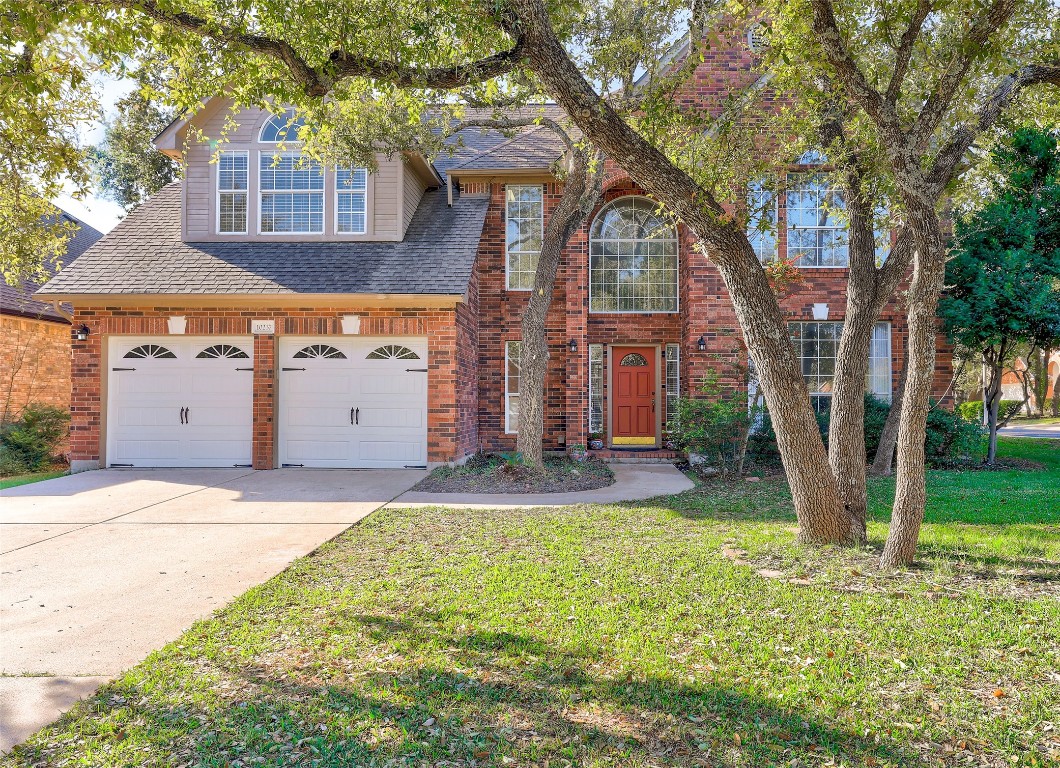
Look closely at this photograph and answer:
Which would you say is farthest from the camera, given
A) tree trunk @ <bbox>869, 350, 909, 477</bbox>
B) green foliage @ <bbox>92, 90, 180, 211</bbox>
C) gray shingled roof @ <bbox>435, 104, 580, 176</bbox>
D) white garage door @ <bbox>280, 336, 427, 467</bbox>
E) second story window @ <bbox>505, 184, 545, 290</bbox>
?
green foliage @ <bbox>92, 90, 180, 211</bbox>

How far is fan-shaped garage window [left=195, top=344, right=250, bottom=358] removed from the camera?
11.3 m

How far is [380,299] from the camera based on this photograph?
34.8 feet

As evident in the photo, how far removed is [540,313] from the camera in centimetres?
1014

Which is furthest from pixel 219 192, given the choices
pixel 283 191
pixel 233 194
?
pixel 283 191

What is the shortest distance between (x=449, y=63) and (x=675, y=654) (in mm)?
5567

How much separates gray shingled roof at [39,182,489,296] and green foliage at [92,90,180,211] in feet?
21.8

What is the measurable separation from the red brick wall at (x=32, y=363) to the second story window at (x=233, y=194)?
554cm

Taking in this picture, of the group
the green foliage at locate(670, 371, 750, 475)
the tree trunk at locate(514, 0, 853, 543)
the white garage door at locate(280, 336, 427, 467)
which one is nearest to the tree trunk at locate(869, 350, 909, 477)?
Answer: the green foliage at locate(670, 371, 750, 475)

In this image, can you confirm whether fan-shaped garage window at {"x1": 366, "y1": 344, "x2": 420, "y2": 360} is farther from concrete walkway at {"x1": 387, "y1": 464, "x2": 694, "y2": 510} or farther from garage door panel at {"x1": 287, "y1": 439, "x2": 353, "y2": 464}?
concrete walkway at {"x1": 387, "y1": 464, "x2": 694, "y2": 510}

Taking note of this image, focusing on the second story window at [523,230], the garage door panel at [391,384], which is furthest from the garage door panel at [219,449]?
the second story window at [523,230]

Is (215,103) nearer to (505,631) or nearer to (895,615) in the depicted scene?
(505,631)

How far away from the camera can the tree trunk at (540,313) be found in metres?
10.0

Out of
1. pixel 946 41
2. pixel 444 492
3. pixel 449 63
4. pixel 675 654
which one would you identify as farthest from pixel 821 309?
pixel 675 654

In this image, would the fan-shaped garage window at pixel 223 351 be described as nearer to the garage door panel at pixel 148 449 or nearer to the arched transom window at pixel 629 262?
the garage door panel at pixel 148 449
